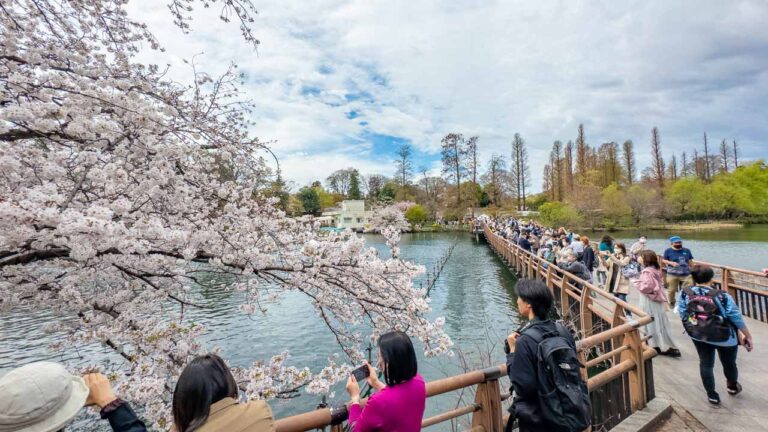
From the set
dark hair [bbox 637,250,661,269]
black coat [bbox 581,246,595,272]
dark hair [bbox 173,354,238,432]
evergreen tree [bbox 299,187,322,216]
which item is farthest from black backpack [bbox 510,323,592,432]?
evergreen tree [bbox 299,187,322,216]

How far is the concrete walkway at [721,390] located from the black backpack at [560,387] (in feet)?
7.93

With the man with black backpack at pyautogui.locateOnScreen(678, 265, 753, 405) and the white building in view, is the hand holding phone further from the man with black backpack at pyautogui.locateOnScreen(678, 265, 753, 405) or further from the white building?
the white building

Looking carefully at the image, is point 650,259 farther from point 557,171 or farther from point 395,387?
point 557,171

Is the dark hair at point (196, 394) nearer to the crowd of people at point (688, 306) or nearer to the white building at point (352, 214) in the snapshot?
the crowd of people at point (688, 306)

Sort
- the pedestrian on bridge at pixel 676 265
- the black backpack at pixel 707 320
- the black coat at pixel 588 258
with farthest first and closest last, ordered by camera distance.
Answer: the black coat at pixel 588 258 → the pedestrian on bridge at pixel 676 265 → the black backpack at pixel 707 320

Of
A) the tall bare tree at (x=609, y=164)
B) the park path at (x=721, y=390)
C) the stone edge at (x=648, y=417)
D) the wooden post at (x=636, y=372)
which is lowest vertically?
the park path at (x=721, y=390)

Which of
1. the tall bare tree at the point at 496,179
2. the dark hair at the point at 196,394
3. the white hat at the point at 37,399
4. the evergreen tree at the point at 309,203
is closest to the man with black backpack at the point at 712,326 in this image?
the dark hair at the point at 196,394

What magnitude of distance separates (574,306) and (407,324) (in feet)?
20.5

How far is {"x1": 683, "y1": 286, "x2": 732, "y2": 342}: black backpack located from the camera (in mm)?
3266

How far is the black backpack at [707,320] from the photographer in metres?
3.27

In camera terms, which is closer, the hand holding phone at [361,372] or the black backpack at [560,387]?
the hand holding phone at [361,372]

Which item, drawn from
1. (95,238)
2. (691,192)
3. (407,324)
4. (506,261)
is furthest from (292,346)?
(691,192)

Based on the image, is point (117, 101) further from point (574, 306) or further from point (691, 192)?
point (691, 192)

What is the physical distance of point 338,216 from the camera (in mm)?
63500
